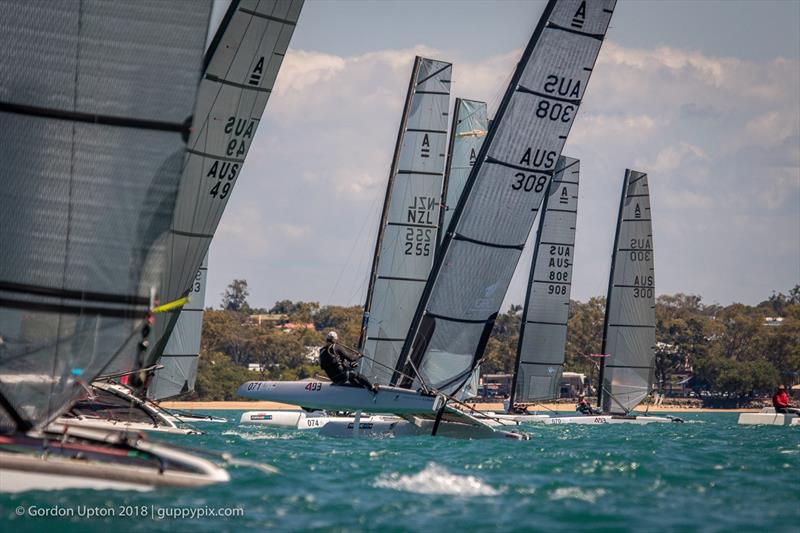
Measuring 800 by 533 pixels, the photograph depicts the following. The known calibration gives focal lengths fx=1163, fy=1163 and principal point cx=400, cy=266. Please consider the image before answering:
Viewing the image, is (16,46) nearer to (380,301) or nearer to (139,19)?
(139,19)

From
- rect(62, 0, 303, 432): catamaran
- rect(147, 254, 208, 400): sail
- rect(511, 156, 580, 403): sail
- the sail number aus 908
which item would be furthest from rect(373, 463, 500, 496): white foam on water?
rect(511, 156, 580, 403): sail

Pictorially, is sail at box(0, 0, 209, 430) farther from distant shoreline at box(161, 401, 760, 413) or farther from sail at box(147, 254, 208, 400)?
distant shoreline at box(161, 401, 760, 413)

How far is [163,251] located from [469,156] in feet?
71.2

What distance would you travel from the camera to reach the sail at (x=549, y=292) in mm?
36875

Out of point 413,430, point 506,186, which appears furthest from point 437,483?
point 506,186

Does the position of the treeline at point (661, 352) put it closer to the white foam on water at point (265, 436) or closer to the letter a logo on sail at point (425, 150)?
the letter a logo on sail at point (425, 150)

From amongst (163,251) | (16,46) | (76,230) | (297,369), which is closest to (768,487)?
(163,251)

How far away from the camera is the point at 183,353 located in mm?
27688

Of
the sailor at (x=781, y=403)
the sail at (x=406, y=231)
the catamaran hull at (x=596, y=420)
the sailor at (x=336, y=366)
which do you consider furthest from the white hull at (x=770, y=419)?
the sailor at (x=336, y=366)

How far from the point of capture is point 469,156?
3206 cm

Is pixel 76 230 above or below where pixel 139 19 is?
below

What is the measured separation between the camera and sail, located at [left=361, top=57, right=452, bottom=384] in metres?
28.3

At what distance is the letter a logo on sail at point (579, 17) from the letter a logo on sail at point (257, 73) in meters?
5.94

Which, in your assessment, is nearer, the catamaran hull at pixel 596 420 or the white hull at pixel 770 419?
the white hull at pixel 770 419
